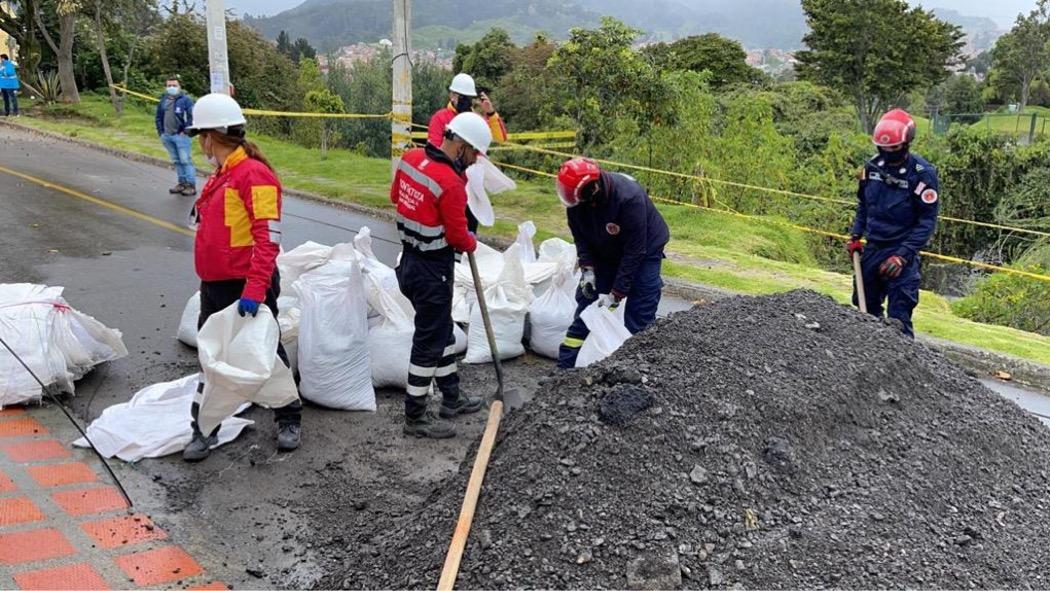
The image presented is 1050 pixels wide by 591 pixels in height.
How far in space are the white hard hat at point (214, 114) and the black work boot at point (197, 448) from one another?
146cm

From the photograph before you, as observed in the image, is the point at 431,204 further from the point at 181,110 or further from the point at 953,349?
the point at 181,110

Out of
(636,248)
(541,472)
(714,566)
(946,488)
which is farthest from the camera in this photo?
(636,248)

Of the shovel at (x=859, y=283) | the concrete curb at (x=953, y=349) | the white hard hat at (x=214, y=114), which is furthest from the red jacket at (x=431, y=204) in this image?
the concrete curb at (x=953, y=349)

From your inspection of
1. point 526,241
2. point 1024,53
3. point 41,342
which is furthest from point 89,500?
point 1024,53

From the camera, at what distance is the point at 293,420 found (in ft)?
13.4

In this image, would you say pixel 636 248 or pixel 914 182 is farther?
pixel 914 182

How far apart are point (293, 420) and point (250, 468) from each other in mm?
328

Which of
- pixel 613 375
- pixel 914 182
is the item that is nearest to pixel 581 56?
pixel 914 182

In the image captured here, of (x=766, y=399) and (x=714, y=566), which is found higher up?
(x=766, y=399)

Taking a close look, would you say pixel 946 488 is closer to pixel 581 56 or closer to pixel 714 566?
pixel 714 566

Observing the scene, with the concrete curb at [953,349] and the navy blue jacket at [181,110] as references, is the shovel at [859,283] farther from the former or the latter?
the navy blue jacket at [181,110]

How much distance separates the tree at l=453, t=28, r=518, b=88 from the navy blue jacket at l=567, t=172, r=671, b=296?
23.2 meters

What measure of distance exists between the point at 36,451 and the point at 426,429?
1.83 meters

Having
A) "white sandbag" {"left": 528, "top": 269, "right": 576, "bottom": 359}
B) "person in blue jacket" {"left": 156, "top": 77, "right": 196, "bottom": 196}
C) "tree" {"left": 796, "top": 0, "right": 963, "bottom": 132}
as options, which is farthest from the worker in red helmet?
"tree" {"left": 796, "top": 0, "right": 963, "bottom": 132}
